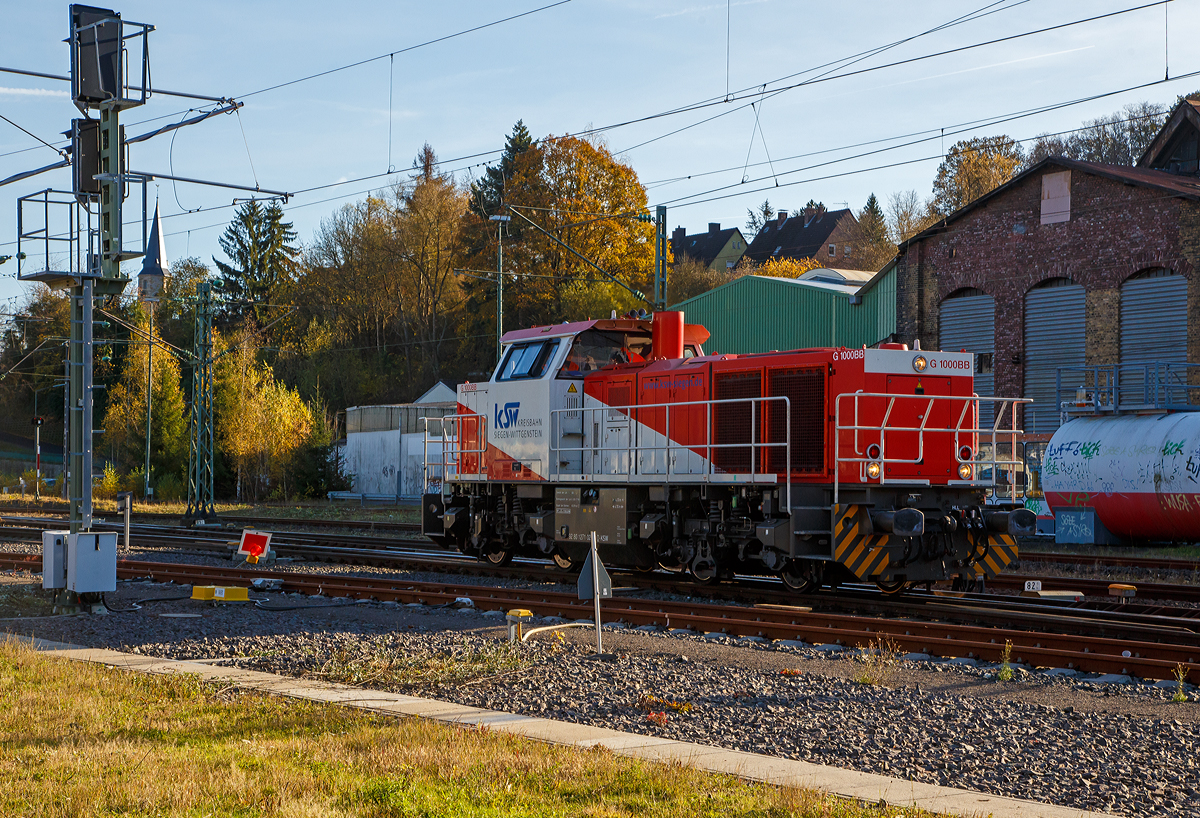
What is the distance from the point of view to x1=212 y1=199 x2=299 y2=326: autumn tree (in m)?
75.8

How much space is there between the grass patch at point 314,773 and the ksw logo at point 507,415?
9.47 m

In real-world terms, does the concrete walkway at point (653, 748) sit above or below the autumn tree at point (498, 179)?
below

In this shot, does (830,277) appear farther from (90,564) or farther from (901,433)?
(90,564)

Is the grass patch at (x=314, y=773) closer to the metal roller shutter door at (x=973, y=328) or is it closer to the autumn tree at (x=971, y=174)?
the metal roller shutter door at (x=973, y=328)

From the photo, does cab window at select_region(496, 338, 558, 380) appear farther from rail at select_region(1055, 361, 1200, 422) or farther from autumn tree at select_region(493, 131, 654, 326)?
autumn tree at select_region(493, 131, 654, 326)

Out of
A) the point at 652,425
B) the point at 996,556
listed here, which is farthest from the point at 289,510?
the point at 996,556

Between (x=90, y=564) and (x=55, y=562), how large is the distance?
563mm

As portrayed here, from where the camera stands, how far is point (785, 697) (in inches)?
338

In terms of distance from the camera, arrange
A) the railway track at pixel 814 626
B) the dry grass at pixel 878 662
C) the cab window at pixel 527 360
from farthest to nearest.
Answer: the cab window at pixel 527 360
the railway track at pixel 814 626
the dry grass at pixel 878 662

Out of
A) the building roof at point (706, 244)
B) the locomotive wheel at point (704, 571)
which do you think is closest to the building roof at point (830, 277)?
the locomotive wheel at point (704, 571)

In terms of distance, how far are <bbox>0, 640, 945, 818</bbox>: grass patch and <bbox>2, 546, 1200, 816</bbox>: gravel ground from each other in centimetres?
122

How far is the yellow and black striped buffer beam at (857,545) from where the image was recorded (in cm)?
1314

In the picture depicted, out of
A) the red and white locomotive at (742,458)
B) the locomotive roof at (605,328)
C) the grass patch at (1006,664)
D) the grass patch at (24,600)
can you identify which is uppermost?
the locomotive roof at (605,328)

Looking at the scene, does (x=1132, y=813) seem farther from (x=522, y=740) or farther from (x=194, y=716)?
(x=194, y=716)
